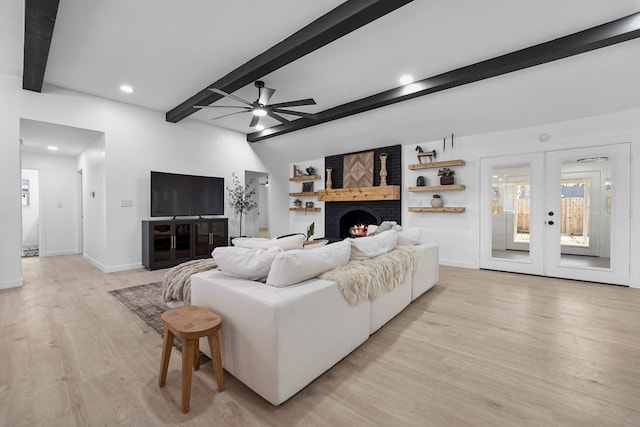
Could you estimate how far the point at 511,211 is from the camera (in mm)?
4711

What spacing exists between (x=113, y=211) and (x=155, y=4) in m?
3.51

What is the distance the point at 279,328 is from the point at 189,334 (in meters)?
0.47

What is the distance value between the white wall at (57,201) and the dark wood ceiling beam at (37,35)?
140 inches

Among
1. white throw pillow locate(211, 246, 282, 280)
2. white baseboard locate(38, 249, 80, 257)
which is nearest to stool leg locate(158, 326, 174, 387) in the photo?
white throw pillow locate(211, 246, 282, 280)

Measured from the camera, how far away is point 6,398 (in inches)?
63.5

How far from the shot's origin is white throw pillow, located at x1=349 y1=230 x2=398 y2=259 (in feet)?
8.07

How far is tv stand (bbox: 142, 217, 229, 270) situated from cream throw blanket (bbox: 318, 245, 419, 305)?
388 centimetres

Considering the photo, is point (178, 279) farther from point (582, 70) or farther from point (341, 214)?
point (582, 70)

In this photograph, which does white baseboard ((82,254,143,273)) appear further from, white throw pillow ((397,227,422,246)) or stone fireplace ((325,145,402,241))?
white throw pillow ((397,227,422,246))

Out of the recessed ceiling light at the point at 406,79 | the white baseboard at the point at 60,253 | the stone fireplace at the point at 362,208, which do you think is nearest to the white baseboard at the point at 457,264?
the stone fireplace at the point at 362,208

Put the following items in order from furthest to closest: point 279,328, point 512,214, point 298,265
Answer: point 512,214, point 298,265, point 279,328

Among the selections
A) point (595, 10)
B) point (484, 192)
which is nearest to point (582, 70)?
point (595, 10)

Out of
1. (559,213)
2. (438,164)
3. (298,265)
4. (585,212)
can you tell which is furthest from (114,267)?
(585,212)

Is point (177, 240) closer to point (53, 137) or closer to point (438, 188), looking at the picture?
point (53, 137)
